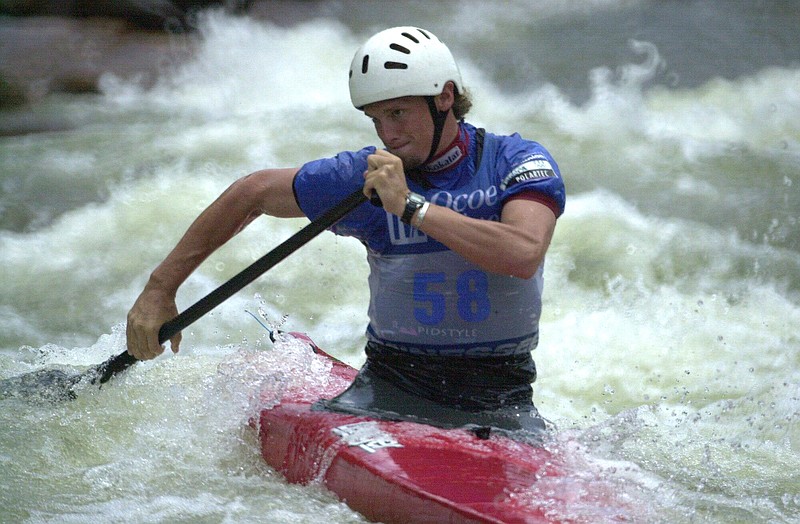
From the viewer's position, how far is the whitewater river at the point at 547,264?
322 centimetres

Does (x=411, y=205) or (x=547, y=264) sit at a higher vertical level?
(x=547, y=264)

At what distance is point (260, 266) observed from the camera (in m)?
3.01

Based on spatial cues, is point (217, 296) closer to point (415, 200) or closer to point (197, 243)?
point (197, 243)

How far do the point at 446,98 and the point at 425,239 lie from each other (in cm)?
40

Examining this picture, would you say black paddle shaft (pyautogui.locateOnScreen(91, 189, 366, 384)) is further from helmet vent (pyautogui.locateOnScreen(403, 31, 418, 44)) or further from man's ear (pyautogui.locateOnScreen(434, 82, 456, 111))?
helmet vent (pyautogui.locateOnScreen(403, 31, 418, 44))

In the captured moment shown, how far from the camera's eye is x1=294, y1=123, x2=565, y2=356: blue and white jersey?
2.89 metres

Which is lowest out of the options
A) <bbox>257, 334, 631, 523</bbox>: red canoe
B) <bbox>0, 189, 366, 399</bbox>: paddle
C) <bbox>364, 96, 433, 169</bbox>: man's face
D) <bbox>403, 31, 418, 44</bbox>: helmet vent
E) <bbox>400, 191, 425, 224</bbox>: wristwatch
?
<bbox>257, 334, 631, 523</bbox>: red canoe

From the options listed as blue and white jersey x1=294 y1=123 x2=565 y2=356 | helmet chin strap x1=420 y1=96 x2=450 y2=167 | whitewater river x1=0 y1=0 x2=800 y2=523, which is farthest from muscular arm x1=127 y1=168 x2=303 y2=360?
helmet chin strap x1=420 y1=96 x2=450 y2=167

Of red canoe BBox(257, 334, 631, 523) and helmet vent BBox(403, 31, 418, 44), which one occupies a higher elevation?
helmet vent BBox(403, 31, 418, 44)

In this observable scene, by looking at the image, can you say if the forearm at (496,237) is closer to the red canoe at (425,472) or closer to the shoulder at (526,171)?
the shoulder at (526,171)

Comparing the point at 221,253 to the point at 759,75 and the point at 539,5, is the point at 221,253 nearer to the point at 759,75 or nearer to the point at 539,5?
the point at 759,75

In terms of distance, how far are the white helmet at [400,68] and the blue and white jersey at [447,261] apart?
0.61 ft

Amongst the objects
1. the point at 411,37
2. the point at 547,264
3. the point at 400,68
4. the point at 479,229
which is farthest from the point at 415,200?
the point at 547,264

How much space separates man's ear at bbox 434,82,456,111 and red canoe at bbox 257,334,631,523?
90cm
